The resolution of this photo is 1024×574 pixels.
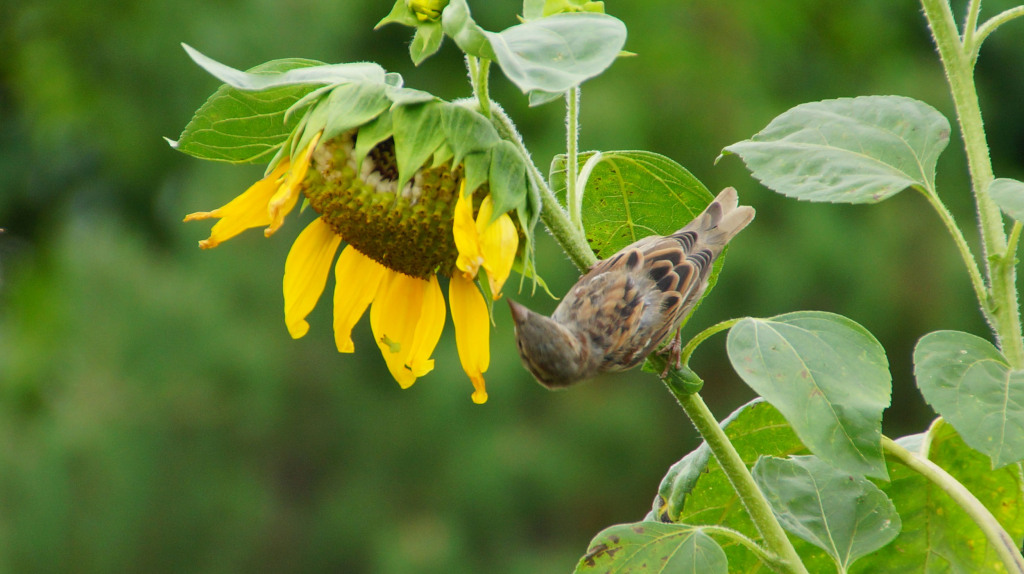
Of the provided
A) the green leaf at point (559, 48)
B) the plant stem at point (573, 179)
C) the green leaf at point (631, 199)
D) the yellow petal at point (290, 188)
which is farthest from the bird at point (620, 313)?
the green leaf at point (559, 48)

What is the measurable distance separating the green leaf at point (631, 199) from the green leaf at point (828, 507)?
31 centimetres

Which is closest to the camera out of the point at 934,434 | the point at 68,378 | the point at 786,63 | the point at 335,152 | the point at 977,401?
the point at 977,401

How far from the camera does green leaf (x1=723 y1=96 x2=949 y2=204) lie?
3.40ft

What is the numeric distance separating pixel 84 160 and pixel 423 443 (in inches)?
218

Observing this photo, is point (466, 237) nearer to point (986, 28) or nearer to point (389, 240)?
point (389, 240)

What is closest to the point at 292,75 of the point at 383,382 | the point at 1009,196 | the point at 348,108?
the point at 348,108

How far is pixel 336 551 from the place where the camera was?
6.25 meters

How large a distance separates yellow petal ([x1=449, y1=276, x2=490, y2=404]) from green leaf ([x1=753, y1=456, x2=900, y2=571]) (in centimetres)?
29

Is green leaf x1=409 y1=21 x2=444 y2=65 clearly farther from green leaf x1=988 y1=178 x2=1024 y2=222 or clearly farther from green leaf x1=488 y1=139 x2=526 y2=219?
green leaf x1=988 y1=178 x2=1024 y2=222

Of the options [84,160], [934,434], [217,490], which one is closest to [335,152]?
[934,434]

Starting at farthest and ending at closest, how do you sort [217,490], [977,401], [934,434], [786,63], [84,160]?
[84,160] < [786,63] < [217,490] < [934,434] < [977,401]

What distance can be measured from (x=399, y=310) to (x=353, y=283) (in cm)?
6

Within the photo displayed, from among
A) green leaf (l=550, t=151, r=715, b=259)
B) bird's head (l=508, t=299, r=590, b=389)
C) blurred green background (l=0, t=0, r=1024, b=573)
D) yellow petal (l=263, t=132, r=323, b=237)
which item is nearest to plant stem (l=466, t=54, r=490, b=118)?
yellow petal (l=263, t=132, r=323, b=237)

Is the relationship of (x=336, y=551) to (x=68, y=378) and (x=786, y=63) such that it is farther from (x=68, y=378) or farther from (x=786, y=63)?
(x=786, y=63)
